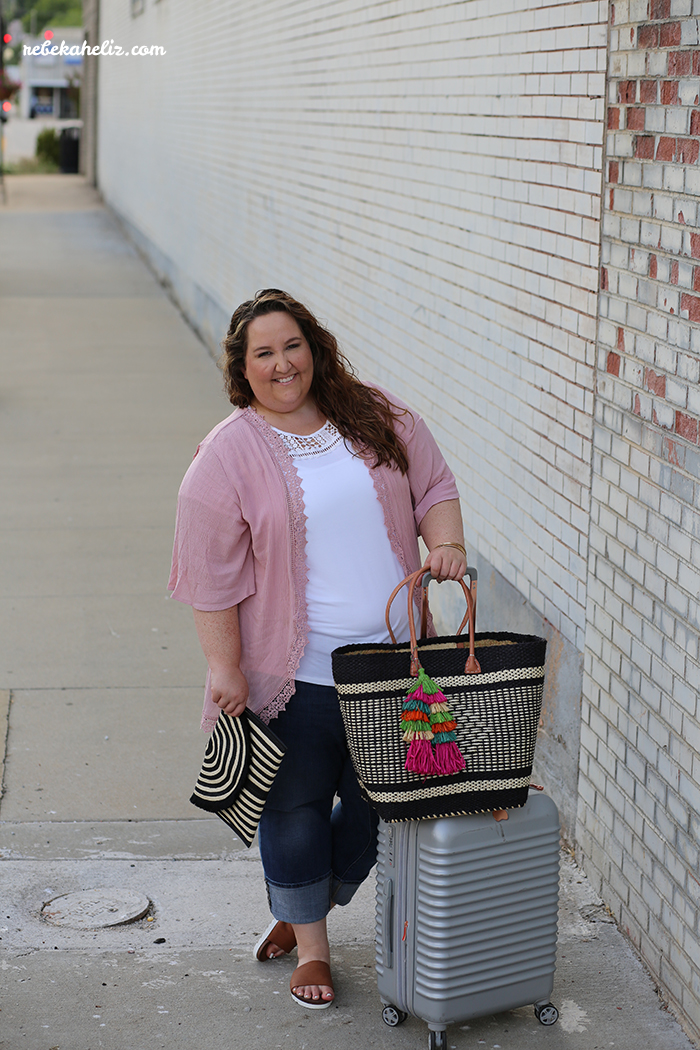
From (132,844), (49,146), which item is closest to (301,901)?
(132,844)

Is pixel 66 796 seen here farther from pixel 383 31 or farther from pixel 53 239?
pixel 53 239

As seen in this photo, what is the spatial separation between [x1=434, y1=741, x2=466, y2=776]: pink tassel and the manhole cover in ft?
4.45

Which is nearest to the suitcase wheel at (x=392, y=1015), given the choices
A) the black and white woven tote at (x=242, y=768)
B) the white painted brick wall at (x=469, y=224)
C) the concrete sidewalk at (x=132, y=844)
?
the concrete sidewalk at (x=132, y=844)

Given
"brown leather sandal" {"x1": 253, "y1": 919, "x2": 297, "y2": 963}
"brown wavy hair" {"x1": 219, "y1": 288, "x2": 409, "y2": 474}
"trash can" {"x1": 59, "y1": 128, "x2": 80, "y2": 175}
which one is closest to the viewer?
"brown wavy hair" {"x1": 219, "y1": 288, "x2": 409, "y2": 474}

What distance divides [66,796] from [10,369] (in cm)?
850

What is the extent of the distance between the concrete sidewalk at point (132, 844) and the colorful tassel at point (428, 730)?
80cm

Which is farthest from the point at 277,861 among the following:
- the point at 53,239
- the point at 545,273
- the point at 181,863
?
the point at 53,239

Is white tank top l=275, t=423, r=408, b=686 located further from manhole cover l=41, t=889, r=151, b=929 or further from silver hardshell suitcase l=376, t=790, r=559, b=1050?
manhole cover l=41, t=889, r=151, b=929

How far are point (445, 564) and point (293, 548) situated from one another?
0.36m

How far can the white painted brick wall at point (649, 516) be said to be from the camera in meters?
3.22

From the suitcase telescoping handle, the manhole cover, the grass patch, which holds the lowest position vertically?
the manhole cover

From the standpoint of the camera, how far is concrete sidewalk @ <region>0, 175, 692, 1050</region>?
10.9 feet

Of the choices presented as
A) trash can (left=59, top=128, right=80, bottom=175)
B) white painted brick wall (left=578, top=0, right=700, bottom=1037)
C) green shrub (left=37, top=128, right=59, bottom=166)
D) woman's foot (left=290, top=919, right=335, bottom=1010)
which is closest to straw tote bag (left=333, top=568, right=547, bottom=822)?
white painted brick wall (left=578, top=0, right=700, bottom=1037)

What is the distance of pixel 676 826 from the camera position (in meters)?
3.30
